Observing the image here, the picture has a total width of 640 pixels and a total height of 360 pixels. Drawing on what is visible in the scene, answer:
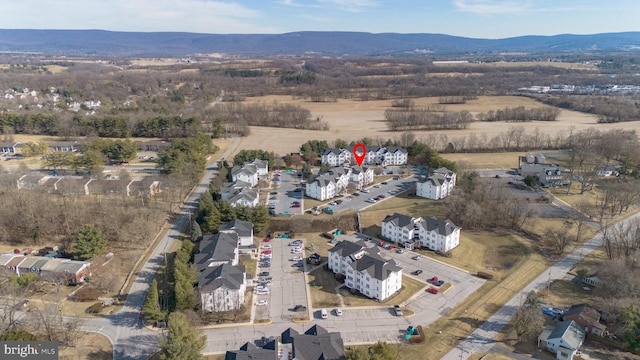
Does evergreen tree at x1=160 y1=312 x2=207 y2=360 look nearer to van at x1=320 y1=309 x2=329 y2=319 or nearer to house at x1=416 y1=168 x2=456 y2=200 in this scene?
van at x1=320 y1=309 x2=329 y2=319

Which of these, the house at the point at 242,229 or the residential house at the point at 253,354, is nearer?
the residential house at the point at 253,354

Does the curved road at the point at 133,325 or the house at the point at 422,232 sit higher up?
the house at the point at 422,232

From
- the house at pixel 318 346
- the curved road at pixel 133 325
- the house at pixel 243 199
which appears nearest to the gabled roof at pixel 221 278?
the curved road at pixel 133 325

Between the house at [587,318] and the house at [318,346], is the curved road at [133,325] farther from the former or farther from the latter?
the house at [587,318]

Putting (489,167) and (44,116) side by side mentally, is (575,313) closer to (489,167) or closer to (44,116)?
(489,167)

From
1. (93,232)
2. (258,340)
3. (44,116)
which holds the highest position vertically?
(44,116)

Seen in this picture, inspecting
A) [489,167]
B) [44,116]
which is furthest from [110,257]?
[44,116]

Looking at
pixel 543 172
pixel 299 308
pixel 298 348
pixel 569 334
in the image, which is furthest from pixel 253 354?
pixel 543 172
